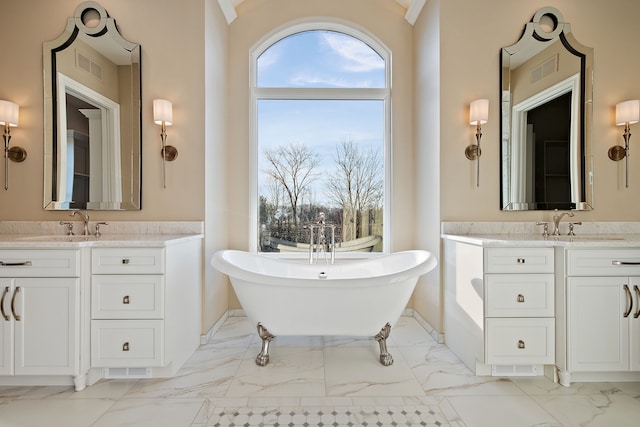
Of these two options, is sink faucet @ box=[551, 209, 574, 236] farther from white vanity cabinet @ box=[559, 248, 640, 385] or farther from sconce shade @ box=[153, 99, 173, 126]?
sconce shade @ box=[153, 99, 173, 126]

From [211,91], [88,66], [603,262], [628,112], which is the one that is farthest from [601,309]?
[88,66]

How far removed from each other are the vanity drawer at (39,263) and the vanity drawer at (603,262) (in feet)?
9.15

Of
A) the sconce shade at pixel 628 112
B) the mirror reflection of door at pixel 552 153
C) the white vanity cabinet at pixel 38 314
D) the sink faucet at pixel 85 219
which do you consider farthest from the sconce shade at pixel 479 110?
the sink faucet at pixel 85 219

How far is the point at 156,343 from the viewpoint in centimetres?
196

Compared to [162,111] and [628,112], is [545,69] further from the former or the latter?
[162,111]

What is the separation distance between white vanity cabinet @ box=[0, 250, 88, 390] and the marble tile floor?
178 millimetres

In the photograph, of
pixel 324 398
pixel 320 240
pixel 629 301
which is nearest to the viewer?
pixel 324 398

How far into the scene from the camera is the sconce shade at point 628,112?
2.50m

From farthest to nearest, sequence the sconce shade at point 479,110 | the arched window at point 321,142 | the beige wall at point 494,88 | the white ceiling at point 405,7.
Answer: the arched window at point 321,142 → the white ceiling at point 405,7 → the beige wall at point 494,88 → the sconce shade at point 479,110

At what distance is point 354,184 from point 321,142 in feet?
1.68

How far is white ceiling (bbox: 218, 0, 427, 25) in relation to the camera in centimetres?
291

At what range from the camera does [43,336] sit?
1.87 meters

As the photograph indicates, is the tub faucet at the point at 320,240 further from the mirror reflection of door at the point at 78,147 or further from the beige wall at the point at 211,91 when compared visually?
the mirror reflection of door at the point at 78,147

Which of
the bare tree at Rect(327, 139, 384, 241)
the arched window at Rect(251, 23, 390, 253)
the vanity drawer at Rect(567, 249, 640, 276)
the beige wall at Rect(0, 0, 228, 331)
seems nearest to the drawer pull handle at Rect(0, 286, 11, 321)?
the beige wall at Rect(0, 0, 228, 331)
